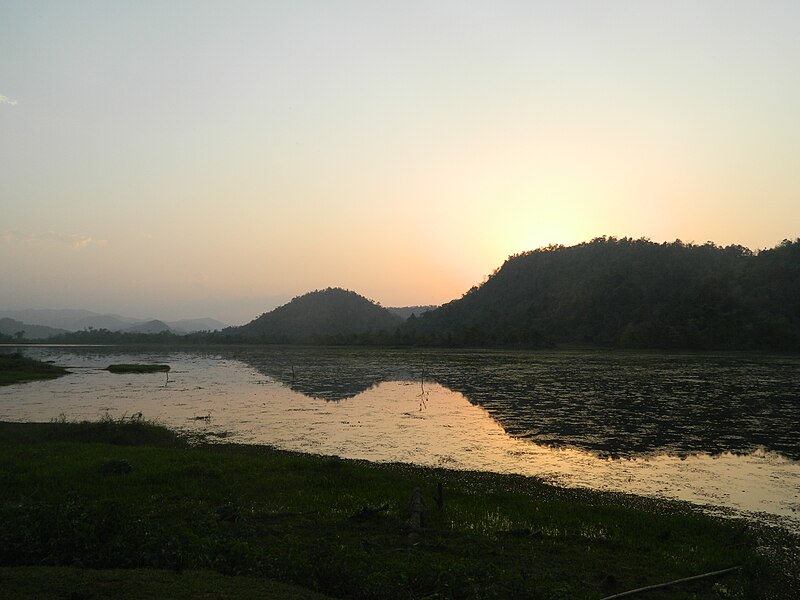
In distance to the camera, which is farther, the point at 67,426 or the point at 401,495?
the point at 67,426

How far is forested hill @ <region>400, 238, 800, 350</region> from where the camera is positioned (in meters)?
106

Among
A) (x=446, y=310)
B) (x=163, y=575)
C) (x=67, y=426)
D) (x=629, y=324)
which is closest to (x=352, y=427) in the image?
(x=67, y=426)

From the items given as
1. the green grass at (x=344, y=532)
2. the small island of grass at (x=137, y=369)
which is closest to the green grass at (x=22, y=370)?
the small island of grass at (x=137, y=369)

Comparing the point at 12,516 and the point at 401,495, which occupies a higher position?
the point at 12,516

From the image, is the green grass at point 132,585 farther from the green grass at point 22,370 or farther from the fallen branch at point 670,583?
the green grass at point 22,370

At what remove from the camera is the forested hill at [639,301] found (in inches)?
4173

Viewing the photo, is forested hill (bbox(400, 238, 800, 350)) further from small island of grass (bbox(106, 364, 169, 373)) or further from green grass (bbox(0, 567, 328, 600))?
green grass (bbox(0, 567, 328, 600))

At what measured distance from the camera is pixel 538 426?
92.5ft

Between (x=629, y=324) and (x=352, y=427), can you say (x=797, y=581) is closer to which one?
(x=352, y=427)

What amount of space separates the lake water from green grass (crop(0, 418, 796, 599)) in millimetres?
3244

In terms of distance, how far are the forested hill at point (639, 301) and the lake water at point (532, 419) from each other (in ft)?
181

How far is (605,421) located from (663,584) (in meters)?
21.4

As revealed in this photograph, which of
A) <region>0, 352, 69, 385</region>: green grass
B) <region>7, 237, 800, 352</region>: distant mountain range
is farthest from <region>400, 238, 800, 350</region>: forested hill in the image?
<region>0, 352, 69, 385</region>: green grass

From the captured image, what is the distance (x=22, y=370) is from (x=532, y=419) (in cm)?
5556
